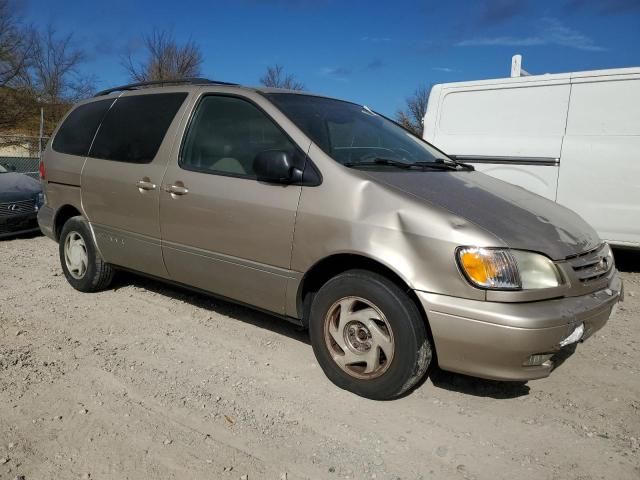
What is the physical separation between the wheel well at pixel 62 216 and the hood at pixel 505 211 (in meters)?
3.15

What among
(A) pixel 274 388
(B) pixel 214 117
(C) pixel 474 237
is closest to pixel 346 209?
(C) pixel 474 237

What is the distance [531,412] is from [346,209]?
5.03ft

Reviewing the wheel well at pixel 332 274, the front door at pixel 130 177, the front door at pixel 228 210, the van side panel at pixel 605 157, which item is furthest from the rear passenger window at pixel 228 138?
the van side panel at pixel 605 157

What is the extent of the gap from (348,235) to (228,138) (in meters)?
1.25

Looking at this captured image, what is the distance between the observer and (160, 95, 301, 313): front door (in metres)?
3.33

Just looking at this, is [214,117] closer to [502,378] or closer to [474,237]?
[474,237]

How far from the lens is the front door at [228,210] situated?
333cm

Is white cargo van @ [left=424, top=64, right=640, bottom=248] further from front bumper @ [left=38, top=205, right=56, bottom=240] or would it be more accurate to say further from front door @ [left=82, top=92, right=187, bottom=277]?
front bumper @ [left=38, top=205, right=56, bottom=240]

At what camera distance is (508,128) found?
20.6 feet

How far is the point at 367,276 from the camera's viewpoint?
9.78ft

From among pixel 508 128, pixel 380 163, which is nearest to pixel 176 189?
pixel 380 163

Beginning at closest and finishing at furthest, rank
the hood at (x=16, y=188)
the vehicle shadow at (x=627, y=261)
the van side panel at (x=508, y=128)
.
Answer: the van side panel at (x=508, y=128) < the vehicle shadow at (x=627, y=261) < the hood at (x=16, y=188)

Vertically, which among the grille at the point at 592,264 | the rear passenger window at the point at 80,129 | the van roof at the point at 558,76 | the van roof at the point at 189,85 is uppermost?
the van roof at the point at 558,76

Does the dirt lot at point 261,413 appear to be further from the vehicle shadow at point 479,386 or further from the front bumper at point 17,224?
the front bumper at point 17,224
